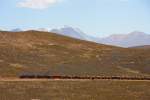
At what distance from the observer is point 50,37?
159500 mm

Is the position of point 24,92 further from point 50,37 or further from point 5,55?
point 50,37

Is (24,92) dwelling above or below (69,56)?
below

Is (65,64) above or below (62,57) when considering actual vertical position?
below

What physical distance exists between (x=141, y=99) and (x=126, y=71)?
55.7 metres

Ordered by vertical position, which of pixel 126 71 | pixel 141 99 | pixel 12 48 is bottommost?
pixel 141 99

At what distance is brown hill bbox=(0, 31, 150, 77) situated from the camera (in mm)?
103331

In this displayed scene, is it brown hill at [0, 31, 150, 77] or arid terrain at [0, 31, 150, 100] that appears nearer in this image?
arid terrain at [0, 31, 150, 100]

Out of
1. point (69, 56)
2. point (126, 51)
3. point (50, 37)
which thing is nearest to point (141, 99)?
point (69, 56)

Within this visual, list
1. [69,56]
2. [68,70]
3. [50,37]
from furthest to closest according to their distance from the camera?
[50,37]
[69,56]
[68,70]

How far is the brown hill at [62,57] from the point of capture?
339 feet

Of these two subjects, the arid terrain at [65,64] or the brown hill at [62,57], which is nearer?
the arid terrain at [65,64]

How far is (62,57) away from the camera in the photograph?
123 m

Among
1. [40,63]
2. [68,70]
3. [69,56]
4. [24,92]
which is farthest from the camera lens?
[69,56]

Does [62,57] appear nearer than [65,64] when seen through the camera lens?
No
